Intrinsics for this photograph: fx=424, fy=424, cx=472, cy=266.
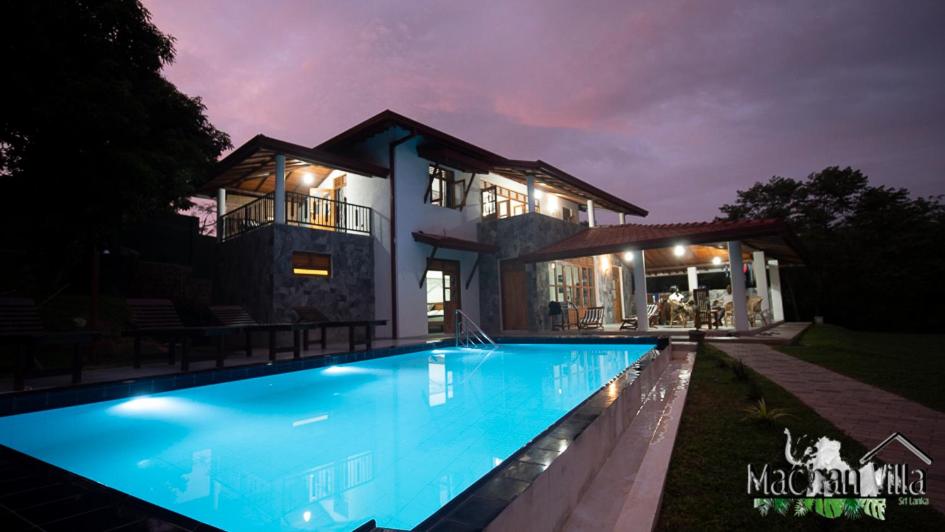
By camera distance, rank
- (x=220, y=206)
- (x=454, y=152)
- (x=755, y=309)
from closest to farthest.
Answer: (x=755, y=309) → (x=454, y=152) → (x=220, y=206)

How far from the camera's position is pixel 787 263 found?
673 inches

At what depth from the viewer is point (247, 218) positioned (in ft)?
40.2

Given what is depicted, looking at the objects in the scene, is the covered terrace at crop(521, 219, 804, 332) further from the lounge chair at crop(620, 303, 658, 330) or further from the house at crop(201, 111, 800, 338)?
the lounge chair at crop(620, 303, 658, 330)

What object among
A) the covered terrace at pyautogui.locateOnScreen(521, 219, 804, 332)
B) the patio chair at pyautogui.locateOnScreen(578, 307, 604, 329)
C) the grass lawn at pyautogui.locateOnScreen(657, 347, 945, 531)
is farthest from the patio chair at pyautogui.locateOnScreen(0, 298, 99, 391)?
the patio chair at pyautogui.locateOnScreen(578, 307, 604, 329)

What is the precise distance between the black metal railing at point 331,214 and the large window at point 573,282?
6350mm

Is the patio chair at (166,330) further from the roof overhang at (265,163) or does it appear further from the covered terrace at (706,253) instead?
the covered terrace at (706,253)

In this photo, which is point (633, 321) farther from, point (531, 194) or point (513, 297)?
point (531, 194)

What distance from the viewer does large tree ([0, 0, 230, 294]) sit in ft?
22.6

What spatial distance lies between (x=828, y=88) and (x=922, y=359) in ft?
96.2

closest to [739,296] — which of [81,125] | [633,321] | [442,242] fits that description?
[633,321]

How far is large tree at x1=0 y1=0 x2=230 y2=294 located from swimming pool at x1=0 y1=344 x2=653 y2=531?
455 cm

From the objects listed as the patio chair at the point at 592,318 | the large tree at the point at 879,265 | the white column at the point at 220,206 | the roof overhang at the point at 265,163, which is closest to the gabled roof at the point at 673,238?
the patio chair at the point at 592,318

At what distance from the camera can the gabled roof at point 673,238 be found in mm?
9727

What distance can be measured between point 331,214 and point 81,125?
6752 mm
